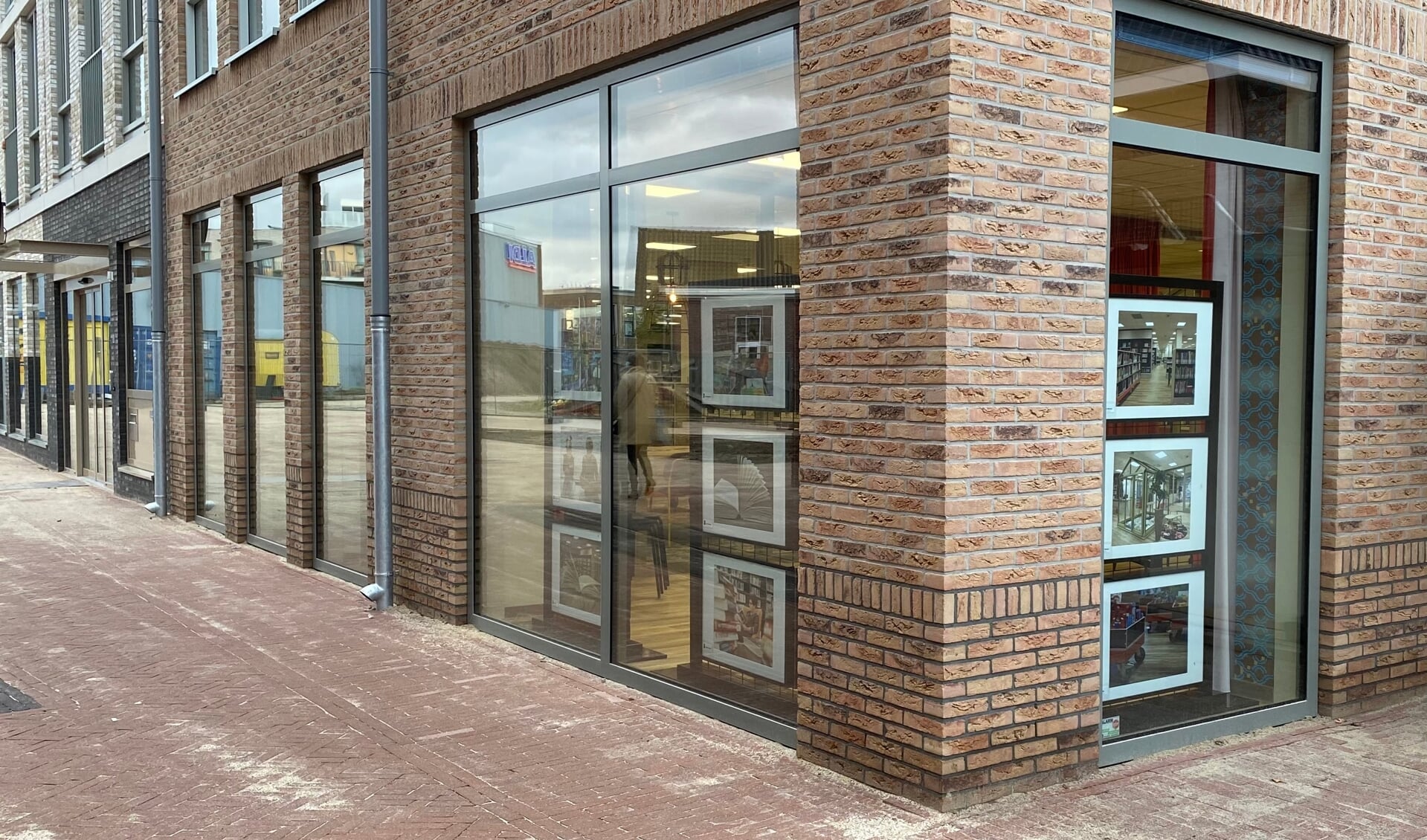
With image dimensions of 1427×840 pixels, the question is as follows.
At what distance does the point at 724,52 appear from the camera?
6191mm

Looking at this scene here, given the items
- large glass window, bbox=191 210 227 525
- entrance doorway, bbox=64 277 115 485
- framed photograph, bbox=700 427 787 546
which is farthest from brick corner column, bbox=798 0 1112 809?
entrance doorway, bbox=64 277 115 485

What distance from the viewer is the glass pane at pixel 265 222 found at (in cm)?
1155

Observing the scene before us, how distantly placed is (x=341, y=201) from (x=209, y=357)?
3.96m

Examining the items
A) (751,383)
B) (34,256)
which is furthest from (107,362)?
(751,383)

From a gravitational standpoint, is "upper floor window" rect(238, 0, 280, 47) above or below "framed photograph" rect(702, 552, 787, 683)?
above

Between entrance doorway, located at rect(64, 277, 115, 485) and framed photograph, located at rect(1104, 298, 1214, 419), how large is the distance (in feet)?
47.2

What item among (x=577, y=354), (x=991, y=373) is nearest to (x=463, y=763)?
(x=577, y=354)

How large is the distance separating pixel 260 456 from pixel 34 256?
1206cm

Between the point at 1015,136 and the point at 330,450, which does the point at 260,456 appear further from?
the point at 1015,136

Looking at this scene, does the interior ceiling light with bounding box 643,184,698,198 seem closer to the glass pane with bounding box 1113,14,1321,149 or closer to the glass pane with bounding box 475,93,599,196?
the glass pane with bounding box 475,93,599,196

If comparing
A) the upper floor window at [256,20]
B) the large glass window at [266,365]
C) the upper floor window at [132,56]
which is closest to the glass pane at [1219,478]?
the large glass window at [266,365]

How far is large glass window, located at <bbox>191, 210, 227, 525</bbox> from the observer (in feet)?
42.9

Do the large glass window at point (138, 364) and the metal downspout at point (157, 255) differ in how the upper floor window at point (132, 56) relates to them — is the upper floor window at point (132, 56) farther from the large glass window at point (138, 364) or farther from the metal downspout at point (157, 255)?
the large glass window at point (138, 364)

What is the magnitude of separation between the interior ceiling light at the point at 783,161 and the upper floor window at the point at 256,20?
7201 mm
